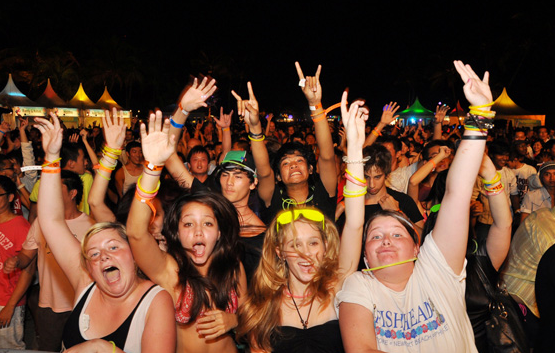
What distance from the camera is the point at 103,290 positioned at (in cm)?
266

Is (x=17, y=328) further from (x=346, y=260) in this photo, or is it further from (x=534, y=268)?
(x=534, y=268)

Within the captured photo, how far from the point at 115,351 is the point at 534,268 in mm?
2773

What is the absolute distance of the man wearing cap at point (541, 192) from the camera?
5289mm

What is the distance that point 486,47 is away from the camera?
42188 mm

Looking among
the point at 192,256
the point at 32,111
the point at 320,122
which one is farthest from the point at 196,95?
the point at 32,111

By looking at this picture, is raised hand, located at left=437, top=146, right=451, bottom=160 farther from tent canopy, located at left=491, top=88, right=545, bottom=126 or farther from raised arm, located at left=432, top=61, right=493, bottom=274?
tent canopy, located at left=491, top=88, right=545, bottom=126

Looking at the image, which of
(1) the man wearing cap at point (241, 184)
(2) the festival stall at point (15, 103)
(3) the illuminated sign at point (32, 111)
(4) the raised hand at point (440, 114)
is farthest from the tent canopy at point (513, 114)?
(1) the man wearing cap at point (241, 184)

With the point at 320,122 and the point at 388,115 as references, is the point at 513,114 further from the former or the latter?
the point at 320,122

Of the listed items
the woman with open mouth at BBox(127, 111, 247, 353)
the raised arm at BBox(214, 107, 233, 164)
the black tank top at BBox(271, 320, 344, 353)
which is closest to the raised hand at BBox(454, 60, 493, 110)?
the black tank top at BBox(271, 320, 344, 353)

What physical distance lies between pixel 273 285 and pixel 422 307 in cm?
88

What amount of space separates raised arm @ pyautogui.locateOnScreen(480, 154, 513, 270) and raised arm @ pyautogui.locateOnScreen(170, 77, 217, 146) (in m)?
2.12

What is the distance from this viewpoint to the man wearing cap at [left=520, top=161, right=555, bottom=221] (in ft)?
17.4

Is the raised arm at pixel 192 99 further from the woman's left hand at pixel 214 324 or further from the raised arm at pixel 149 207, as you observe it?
the woman's left hand at pixel 214 324

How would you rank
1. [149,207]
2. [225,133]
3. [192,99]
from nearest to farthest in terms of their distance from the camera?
[149,207] → [192,99] → [225,133]
